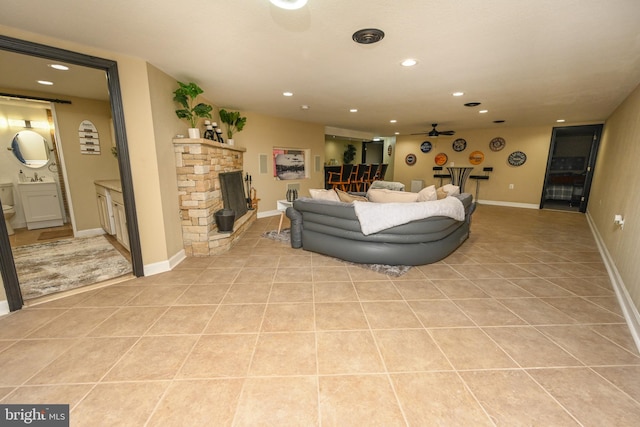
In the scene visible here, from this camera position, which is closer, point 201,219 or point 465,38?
point 465,38

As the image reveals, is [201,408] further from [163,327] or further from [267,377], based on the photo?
[163,327]

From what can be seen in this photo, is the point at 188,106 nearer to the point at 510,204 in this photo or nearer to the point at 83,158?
the point at 83,158

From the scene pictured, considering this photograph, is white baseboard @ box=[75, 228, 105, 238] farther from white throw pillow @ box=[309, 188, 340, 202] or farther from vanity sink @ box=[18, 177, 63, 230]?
white throw pillow @ box=[309, 188, 340, 202]

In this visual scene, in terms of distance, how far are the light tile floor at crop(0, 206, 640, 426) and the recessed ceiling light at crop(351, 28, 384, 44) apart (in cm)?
216

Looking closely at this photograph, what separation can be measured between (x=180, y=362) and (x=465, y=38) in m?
3.12

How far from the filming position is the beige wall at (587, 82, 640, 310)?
2.14m

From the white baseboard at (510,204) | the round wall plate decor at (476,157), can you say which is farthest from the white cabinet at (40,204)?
the white baseboard at (510,204)

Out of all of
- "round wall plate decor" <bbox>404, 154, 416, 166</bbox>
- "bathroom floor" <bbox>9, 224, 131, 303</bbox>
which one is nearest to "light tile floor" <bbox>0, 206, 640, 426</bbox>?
"bathroom floor" <bbox>9, 224, 131, 303</bbox>

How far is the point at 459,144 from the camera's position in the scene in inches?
310

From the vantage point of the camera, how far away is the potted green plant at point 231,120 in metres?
4.44

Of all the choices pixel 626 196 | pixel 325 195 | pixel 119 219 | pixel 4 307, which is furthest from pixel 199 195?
pixel 626 196

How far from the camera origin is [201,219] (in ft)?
10.6

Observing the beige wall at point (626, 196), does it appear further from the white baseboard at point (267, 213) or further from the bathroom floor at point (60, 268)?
the white baseboard at point (267, 213)

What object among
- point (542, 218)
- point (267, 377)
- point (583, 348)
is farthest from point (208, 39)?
point (542, 218)
